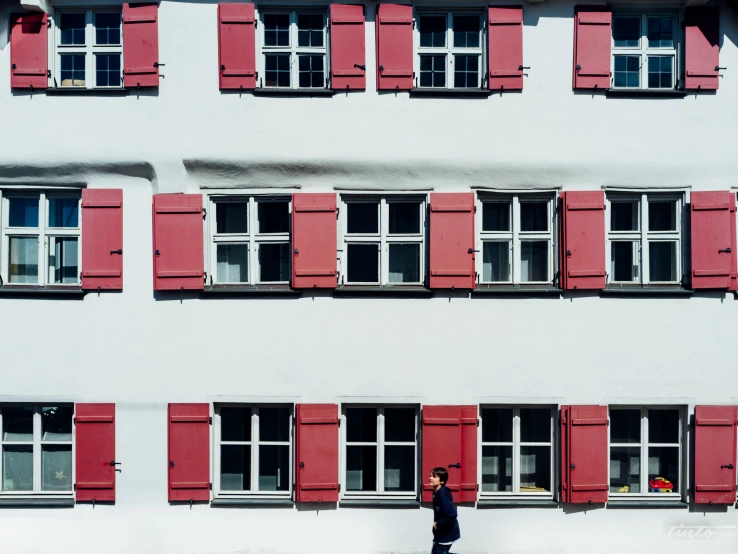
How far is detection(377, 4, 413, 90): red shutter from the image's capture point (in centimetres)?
986

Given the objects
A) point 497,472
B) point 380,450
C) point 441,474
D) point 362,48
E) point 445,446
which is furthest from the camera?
point 497,472

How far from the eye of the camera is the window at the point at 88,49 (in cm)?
1012

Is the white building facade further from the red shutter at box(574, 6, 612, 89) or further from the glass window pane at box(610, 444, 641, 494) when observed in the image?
the glass window pane at box(610, 444, 641, 494)

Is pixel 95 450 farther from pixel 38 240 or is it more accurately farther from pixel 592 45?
pixel 592 45

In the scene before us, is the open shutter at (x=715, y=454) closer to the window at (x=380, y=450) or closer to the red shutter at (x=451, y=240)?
the red shutter at (x=451, y=240)

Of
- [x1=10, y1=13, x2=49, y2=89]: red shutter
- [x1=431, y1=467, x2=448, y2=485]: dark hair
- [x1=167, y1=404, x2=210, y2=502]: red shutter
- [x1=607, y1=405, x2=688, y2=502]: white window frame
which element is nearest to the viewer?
[x1=431, y1=467, x2=448, y2=485]: dark hair

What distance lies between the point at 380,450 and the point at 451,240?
278cm

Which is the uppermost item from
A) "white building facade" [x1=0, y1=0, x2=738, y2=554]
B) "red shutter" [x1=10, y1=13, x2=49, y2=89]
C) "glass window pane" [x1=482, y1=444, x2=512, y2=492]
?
"red shutter" [x1=10, y1=13, x2=49, y2=89]

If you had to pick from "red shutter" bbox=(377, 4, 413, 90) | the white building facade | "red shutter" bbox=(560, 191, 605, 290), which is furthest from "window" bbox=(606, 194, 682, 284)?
"red shutter" bbox=(377, 4, 413, 90)

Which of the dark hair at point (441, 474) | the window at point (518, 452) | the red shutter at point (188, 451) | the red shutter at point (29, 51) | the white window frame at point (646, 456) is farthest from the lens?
the window at point (518, 452)

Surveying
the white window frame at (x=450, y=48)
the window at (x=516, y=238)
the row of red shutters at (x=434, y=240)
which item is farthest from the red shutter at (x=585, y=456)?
the white window frame at (x=450, y=48)

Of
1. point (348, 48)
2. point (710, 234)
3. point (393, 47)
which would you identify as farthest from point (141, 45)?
point (710, 234)

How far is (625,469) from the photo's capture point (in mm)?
10164

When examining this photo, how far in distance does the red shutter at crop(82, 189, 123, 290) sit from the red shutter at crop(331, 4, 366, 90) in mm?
3103
